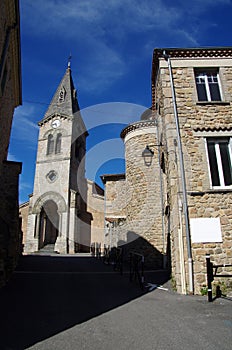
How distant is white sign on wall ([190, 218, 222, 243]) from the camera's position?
591 centimetres

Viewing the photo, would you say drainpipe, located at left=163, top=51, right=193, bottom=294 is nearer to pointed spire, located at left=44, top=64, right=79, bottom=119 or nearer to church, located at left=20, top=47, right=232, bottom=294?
church, located at left=20, top=47, right=232, bottom=294

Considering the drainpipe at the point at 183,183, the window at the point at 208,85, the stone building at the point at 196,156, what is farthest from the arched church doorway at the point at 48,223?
the window at the point at 208,85

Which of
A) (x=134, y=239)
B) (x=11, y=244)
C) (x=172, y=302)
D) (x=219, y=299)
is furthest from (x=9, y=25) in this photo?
(x=134, y=239)

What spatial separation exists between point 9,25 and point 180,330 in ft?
27.0

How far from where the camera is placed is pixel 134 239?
11.6 m

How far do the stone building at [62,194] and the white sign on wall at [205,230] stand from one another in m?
18.0

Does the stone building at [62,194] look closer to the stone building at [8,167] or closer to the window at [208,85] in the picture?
the stone building at [8,167]

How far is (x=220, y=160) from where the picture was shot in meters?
6.68

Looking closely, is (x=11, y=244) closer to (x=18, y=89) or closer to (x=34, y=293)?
(x=34, y=293)

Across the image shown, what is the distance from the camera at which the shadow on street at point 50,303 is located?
3.24m

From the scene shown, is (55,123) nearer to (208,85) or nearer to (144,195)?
(144,195)

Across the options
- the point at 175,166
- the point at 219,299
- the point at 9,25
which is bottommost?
the point at 219,299

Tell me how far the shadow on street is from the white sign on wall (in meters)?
1.93

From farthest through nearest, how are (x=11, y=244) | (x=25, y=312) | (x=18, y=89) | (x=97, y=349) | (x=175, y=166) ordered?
(x=18, y=89) → (x=11, y=244) → (x=175, y=166) → (x=25, y=312) → (x=97, y=349)
